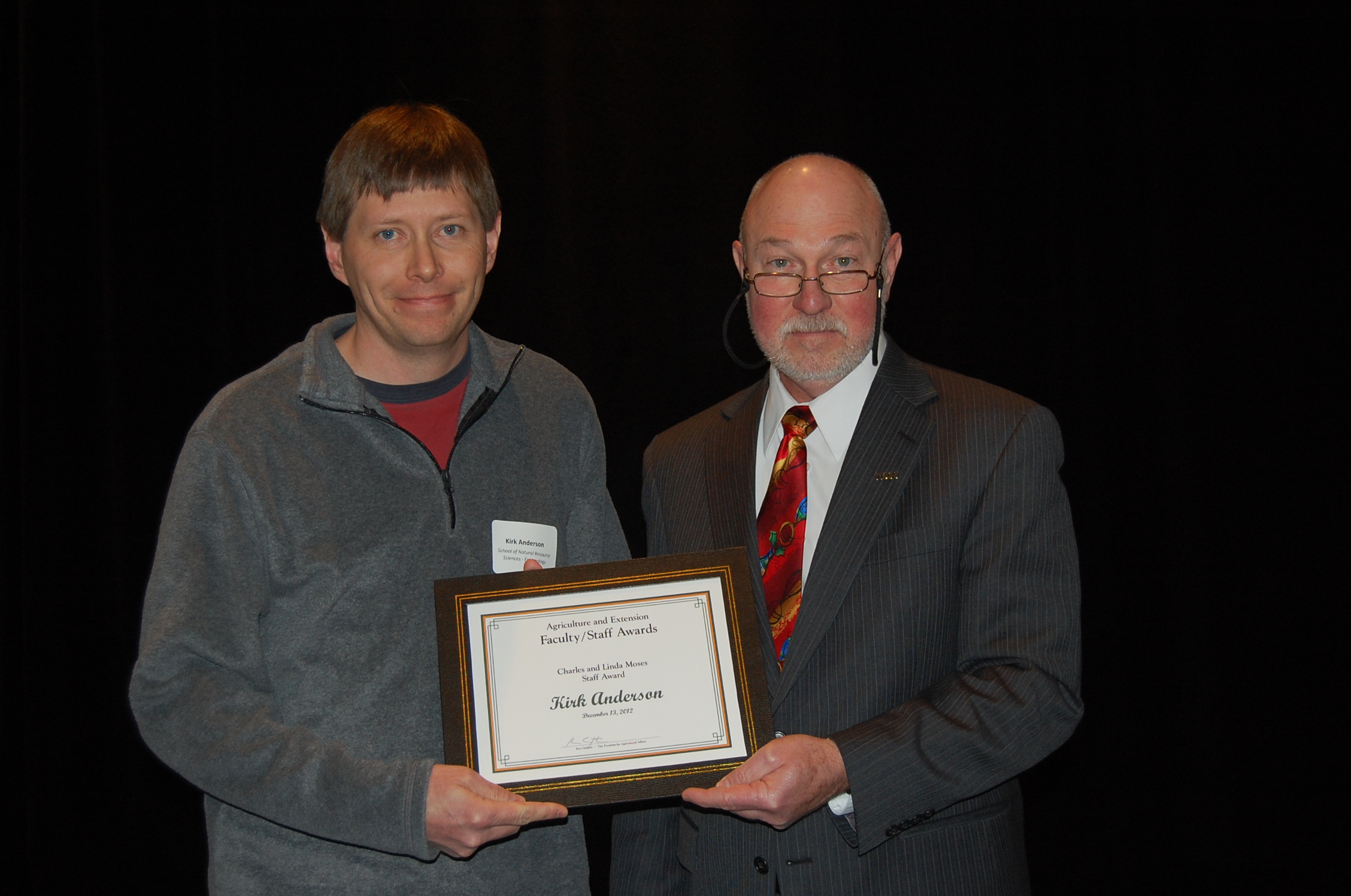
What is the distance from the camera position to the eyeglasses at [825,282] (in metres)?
2.28

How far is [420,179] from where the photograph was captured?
193cm

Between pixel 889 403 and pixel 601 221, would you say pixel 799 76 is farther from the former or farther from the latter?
pixel 889 403

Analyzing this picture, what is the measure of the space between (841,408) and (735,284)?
1287 mm

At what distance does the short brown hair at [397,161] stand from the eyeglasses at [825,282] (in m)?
0.69

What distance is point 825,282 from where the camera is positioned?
2283mm

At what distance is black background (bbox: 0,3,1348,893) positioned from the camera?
329cm

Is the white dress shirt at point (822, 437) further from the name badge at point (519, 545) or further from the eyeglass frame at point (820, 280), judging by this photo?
the name badge at point (519, 545)

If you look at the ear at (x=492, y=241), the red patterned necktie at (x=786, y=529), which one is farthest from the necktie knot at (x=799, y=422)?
the ear at (x=492, y=241)

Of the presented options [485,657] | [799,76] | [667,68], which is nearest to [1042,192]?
[799,76]

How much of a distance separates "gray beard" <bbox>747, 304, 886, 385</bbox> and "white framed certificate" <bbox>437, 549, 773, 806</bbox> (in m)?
0.55

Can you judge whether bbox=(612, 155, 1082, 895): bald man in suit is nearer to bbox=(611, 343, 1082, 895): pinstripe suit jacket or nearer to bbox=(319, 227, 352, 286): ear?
bbox=(611, 343, 1082, 895): pinstripe suit jacket

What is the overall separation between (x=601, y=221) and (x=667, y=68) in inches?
22.6

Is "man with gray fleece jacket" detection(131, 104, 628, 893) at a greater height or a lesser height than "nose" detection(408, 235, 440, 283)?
lesser
